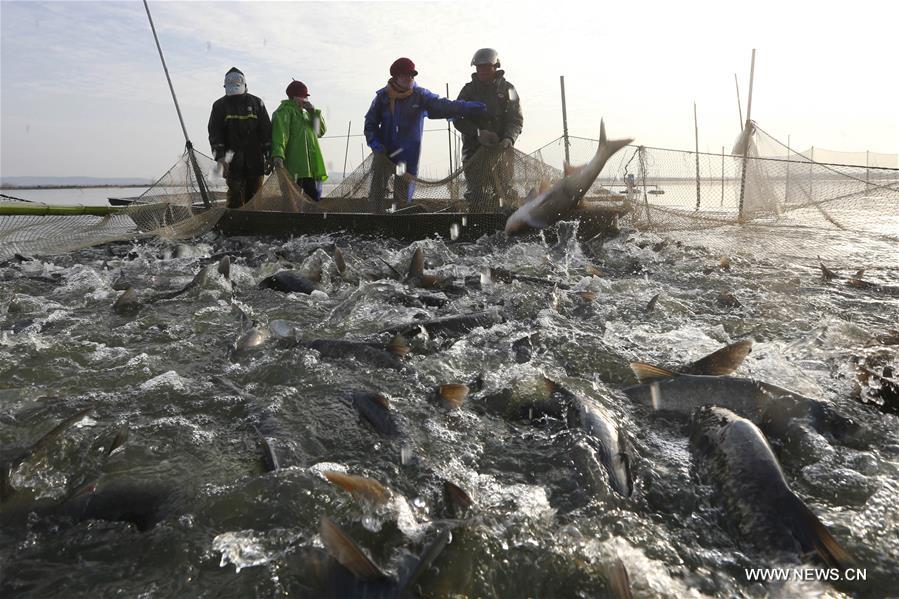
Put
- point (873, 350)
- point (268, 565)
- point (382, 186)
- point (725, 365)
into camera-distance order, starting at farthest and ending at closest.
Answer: point (382, 186), point (873, 350), point (725, 365), point (268, 565)

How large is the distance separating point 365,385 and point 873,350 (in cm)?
315

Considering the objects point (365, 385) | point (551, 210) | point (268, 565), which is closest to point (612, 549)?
point (268, 565)

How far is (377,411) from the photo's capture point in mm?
2637

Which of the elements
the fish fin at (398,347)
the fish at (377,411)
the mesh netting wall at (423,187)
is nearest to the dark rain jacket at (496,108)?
the mesh netting wall at (423,187)

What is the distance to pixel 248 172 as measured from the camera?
9.23 metres

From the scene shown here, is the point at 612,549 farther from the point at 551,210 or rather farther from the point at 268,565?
the point at 551,210

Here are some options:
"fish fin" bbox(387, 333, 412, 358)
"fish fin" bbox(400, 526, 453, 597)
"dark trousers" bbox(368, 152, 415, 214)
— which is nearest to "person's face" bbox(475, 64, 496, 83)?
"dark trousers" bbox(368, 152, 415, 214)

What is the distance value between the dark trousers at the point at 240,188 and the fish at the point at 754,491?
868cm

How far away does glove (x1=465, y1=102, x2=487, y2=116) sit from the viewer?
8.30m

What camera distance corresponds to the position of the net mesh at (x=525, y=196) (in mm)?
7742

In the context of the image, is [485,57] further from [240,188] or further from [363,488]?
[363,488]

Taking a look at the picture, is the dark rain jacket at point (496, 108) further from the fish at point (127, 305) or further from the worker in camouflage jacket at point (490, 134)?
the fish at point (127, 305)

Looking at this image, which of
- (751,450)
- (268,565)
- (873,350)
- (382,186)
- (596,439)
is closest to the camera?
(268,565)

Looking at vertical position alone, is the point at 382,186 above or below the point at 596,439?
above
